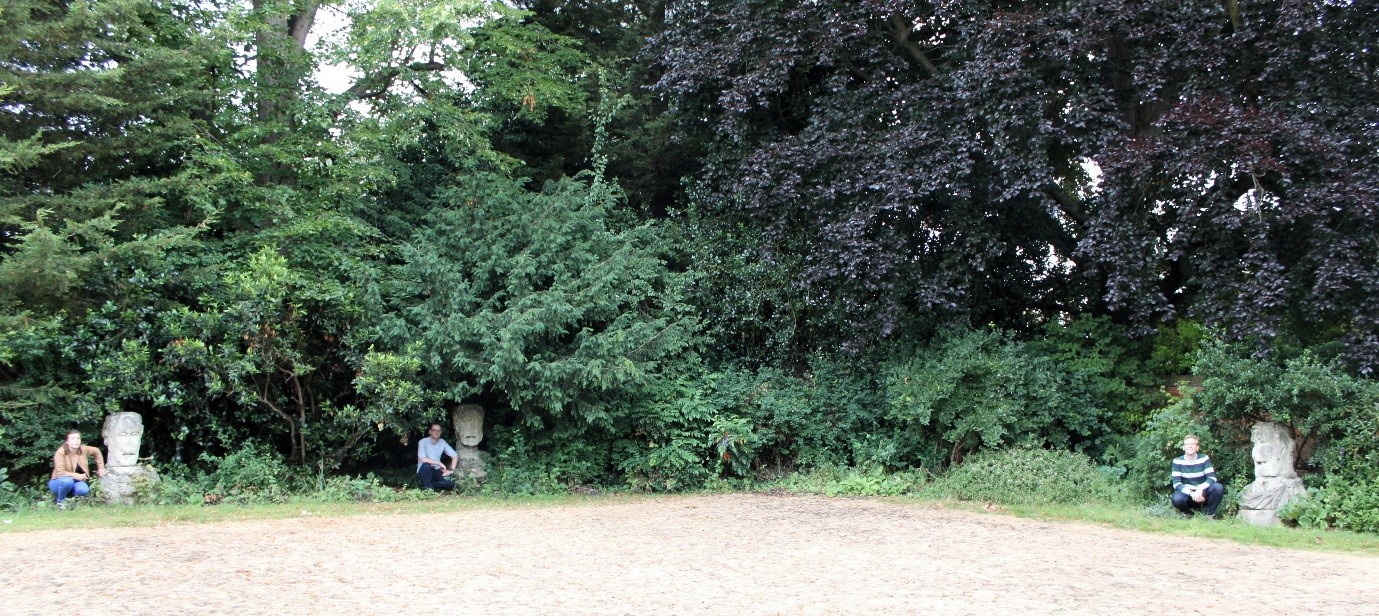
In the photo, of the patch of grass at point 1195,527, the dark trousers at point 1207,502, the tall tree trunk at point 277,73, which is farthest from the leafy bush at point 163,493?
the dark trousers at point 1207,502

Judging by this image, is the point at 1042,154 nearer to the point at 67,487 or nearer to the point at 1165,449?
the point at 1165,449

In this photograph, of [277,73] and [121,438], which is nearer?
[121,438]

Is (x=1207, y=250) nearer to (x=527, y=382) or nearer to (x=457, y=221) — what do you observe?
(x=527, y=382)

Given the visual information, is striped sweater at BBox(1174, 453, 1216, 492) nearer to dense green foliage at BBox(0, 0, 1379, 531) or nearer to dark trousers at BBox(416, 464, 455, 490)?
dense green foliage at BBox(0, 0, 1379, 531)

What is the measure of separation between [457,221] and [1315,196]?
1016 cm

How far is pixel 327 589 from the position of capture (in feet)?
19.2

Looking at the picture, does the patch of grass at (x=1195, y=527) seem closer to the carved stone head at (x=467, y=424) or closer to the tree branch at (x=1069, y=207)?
the tree branch at (x=1069, y=207)

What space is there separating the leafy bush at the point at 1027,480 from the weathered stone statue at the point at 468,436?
570 centimetres

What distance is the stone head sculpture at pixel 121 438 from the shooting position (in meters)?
10.0

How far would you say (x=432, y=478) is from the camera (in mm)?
11336

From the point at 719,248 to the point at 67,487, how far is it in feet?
29.0

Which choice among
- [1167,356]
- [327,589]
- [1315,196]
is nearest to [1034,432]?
[1167,356]

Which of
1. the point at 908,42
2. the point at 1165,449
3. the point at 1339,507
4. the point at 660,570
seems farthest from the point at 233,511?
the point at 1339,507

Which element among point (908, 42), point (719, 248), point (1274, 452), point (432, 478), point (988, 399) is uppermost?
point (908, 42)
